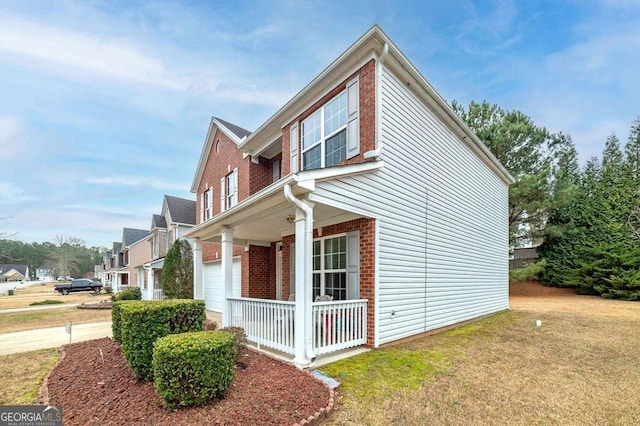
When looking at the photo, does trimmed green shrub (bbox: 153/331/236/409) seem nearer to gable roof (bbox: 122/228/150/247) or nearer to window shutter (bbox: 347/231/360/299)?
window shutter (bbox: 347/231/360/299)

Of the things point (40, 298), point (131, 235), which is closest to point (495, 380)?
point (40, 298)

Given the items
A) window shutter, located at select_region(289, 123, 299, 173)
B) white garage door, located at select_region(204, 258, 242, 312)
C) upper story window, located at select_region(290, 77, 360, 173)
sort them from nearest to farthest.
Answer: upper story window, located at select_region(290, 77, 360, 173)
window shutter, located at select_region(289, 123, 299, 173)
white garage door, located at select_region(204, 258, 242, 312)

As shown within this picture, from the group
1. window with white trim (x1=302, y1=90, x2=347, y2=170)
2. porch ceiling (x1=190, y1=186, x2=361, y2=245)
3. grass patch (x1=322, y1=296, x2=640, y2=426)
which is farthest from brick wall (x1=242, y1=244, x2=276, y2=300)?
grass patch (x1=322, y1=296, x2=640, y2=426)

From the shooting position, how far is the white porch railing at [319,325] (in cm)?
589

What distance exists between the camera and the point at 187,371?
146 inches

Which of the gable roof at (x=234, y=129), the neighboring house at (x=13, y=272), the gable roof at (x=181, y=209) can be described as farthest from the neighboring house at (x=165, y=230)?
the neighboring house at (x=13, y=272)

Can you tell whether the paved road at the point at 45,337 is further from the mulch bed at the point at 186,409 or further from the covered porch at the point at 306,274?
the covered porch at the point at 306,274

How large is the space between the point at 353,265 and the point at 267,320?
7.35ft

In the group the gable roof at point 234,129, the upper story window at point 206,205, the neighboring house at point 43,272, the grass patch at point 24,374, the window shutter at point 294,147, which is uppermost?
the gable roof at point 234,129

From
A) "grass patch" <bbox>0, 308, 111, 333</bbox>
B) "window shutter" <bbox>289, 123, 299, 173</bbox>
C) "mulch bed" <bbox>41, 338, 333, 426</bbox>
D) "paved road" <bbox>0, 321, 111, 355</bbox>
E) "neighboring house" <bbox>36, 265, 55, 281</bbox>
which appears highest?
"window shutter" <bbox>289, 123, 299, 173</bbox>

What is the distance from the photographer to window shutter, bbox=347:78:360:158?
7.27 m

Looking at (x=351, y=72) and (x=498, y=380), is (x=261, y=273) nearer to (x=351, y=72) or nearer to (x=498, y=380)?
(x=351, y=72)

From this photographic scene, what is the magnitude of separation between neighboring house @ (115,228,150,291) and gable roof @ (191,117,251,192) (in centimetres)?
1689

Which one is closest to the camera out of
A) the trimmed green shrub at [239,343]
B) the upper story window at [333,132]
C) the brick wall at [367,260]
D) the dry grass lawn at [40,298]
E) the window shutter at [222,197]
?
the trimmed green shrub at [239,343]
